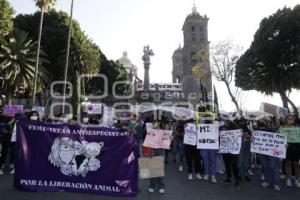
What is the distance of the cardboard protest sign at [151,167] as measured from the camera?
7777mm

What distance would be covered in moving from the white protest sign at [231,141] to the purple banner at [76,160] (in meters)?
3.10

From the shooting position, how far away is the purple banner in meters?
7.32

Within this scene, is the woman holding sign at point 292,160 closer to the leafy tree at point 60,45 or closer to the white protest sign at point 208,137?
the white protest sign at point 208,137

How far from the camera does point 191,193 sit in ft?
27.1

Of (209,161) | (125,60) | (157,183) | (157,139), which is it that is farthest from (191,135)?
(125,60)

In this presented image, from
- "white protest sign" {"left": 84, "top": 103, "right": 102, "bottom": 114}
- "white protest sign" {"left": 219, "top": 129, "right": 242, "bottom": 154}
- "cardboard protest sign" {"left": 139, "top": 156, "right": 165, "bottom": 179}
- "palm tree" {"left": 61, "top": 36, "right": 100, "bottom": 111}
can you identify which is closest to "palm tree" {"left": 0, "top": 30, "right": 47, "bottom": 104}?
"palm tree" {"left": 61, "top": 36, "right": 100, "bottom": 111}

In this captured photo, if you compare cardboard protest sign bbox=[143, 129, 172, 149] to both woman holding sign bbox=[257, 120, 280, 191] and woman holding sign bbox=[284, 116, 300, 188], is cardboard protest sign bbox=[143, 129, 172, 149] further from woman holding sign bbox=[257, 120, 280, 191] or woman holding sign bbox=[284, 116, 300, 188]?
woman holding sign bbox=[284, 116, 300, 188]

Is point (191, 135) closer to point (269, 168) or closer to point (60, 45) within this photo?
point (269, 168)

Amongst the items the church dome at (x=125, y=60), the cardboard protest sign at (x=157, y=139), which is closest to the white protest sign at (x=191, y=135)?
the cardboard protest sign at (x=157, y=139)

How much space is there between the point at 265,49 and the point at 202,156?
28355 millimetres

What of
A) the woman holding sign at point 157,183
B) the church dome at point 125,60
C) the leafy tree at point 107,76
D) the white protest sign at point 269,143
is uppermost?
the church dome at point 125,60

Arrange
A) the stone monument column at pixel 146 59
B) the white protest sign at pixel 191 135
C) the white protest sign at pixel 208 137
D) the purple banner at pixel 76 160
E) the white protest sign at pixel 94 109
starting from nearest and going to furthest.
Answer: the purple banner at pixel 76 160, the white protest sign at pixel 208 137, the white protest sign at pixel 191 135, the white protest sign at pixel 94 109, the stone monument column at pixel 146 59

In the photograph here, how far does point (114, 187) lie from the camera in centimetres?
728

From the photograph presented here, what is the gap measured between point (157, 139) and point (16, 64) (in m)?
24.9
